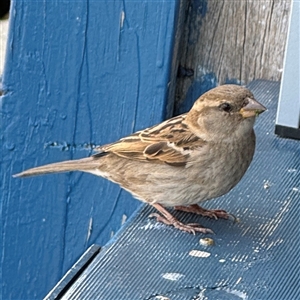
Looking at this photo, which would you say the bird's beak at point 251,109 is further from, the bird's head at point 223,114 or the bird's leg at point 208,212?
the bird's leg at point 208,212

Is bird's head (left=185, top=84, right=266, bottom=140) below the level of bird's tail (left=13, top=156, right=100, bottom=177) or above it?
above

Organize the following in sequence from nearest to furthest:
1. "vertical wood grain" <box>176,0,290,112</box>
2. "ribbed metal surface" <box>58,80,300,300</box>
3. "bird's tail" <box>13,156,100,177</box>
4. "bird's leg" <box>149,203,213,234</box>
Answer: "ribbed metal surface" <box>58,80,300,300</box>, "bird's leg" <box>149,203,213,234</box>, "bird's tail" <box>13,156,100,177</box>, "vertical wood grain" <box>176,0,290,112</box>

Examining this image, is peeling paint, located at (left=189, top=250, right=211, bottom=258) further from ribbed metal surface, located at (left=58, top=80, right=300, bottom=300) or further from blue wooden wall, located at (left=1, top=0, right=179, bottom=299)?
blue wooden wall, located at (left=1, top=0, right=179, bottom=299)

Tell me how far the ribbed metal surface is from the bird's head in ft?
0.70

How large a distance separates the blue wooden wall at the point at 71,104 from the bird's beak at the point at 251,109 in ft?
2.45

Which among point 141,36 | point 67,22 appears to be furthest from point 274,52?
point 67,22

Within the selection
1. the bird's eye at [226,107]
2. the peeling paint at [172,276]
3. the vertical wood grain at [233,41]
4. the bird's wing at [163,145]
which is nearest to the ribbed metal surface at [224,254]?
the peeling paint at [172,276]

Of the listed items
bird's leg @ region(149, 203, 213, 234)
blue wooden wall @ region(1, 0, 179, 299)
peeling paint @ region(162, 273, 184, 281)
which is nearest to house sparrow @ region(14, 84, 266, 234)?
bird's leg @ region(149, 203, 213, 234)

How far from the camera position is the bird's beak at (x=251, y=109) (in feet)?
8.57

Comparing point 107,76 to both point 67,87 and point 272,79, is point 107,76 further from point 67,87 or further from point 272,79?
point 272,79

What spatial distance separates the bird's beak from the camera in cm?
261

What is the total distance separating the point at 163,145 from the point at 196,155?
0.12m

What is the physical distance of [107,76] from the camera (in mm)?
3479

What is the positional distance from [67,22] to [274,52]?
0.79m
